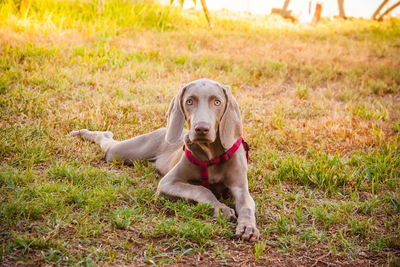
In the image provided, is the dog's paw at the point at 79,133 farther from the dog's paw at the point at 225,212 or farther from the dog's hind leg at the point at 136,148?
the dog's paw at the point at 225,212

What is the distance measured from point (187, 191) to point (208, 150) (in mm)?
382

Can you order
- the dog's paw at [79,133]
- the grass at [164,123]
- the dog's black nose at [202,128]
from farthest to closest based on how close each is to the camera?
1. the dog's paw at [79,133]
2. the dog's black nose at [202,128]
3. the grass at [164,123]

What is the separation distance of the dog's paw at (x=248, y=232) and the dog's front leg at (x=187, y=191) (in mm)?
183

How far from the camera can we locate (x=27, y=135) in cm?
406

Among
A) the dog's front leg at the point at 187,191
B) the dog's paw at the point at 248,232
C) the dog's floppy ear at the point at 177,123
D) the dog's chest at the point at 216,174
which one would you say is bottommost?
the dog's paw at the point at 248,232

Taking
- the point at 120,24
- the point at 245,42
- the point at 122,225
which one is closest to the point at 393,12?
the point at 245,42

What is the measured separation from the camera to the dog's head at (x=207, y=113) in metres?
2.89

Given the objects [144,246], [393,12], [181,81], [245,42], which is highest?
[393,12]

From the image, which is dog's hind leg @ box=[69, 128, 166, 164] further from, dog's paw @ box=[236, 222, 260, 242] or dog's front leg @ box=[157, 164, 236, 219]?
dog's paw @ box=[236, 222, 260, 242]

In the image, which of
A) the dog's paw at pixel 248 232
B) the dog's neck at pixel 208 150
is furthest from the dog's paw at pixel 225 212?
the dog's neck at pixel 208 150

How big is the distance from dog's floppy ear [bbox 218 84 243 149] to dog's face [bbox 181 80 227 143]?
4 cm

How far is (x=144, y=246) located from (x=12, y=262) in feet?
2.60

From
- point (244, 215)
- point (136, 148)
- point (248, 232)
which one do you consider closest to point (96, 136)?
point (136, 148)

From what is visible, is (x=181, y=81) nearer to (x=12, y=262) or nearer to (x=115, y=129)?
(x=115, y=129)
